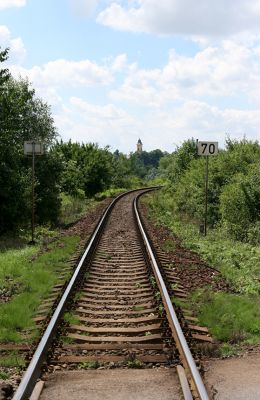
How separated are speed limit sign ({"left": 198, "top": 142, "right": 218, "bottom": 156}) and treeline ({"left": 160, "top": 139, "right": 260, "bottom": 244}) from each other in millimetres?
2366

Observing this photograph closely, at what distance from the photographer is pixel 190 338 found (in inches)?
251

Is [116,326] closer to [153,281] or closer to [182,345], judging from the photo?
[182,345]

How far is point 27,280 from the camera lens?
1014 cm

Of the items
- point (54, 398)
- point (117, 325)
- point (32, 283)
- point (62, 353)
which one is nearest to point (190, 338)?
point (117, 325)

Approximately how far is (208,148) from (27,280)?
9.35 m

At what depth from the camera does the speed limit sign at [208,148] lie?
17.4m

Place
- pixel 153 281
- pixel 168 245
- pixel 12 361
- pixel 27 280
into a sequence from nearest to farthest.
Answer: pixel 12 361 < pixel 153 281 < pixel 27 280 < pixel 168 245

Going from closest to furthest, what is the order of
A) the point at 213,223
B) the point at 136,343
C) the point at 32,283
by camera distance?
the point at 136,343 → the point at 32,283 → the point at 213,223

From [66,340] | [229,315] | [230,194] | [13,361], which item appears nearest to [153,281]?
[229,315]

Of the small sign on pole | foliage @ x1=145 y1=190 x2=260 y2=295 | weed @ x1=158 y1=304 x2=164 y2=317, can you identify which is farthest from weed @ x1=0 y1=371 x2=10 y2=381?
the small sign on pole

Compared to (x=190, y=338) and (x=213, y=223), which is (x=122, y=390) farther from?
(x=213, y=223)

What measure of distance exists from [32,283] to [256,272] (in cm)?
491

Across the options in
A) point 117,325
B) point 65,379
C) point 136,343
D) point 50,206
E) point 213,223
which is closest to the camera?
point 65,379

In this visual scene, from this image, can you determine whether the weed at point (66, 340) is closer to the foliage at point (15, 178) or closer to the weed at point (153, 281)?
the weed at point (153, 281)
